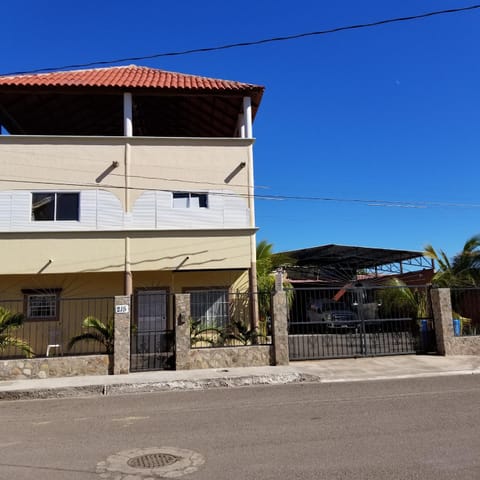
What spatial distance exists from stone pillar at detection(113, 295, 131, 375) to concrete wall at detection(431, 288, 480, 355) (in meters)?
8.98

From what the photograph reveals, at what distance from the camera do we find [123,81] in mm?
16656

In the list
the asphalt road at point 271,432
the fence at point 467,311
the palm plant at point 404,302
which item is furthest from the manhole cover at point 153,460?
the fence at point 467,311

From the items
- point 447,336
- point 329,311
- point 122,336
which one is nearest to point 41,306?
point 122,336

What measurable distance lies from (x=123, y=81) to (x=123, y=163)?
300 cm

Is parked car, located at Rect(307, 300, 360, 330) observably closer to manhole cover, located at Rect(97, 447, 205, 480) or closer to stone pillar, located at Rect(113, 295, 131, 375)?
stone pillar, located at Rect(113, 295, 131, 375)

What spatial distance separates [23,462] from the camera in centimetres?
545

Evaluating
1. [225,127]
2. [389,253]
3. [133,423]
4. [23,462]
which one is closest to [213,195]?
[225,127]

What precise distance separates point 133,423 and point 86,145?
35.5 ft

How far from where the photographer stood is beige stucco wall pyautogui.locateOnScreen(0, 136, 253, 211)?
15.6m

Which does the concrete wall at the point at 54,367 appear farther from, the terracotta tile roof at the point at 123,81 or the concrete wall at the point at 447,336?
the concrete wall at the point at 447,336

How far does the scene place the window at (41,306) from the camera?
1603 centimetres

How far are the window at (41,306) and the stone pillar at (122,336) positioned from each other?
15.1 feet

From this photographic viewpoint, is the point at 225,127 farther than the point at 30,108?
Yes

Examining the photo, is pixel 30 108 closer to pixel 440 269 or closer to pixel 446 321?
pixel 446 321
